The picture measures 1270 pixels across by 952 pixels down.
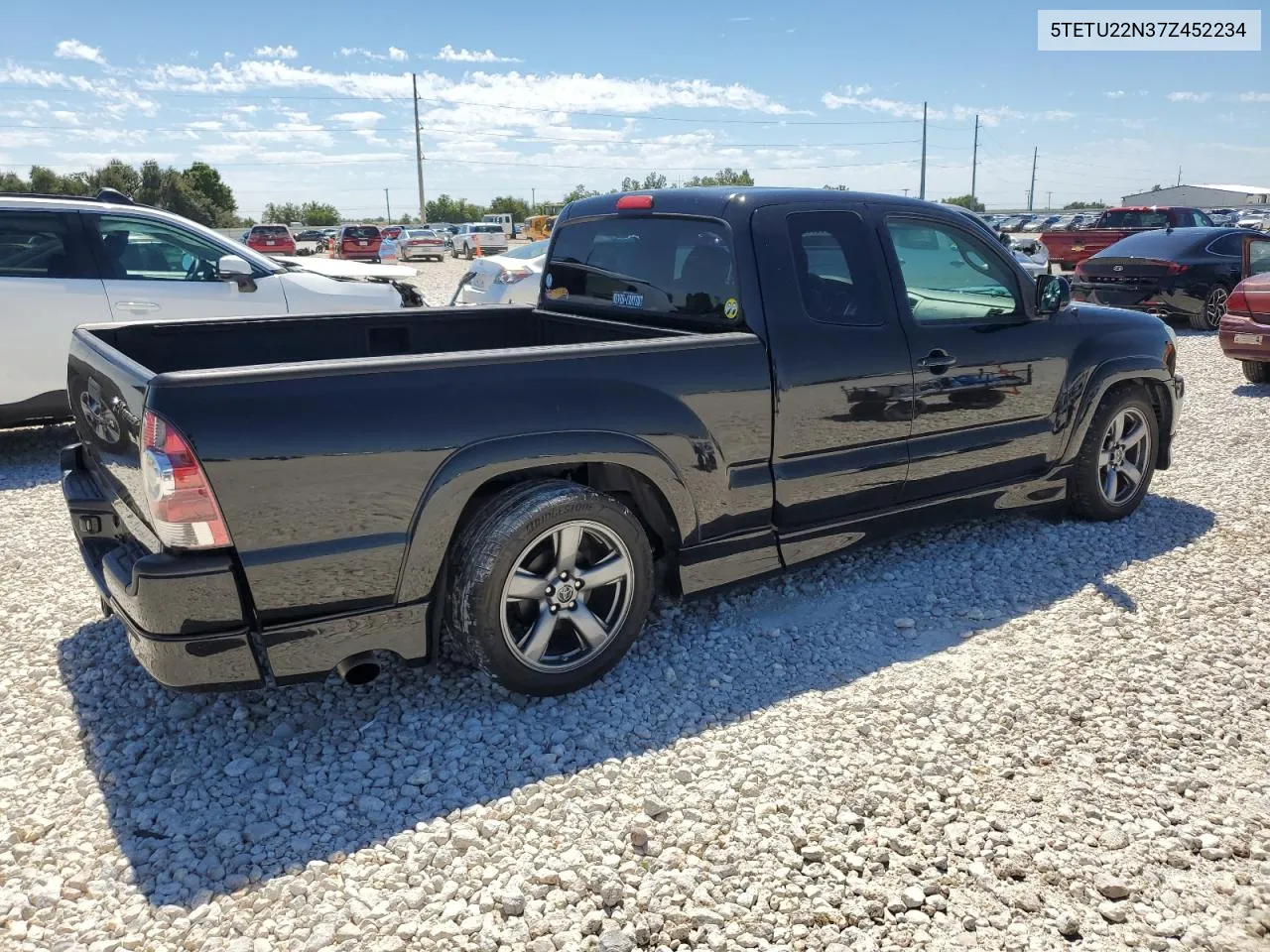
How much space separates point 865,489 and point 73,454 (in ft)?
11.2

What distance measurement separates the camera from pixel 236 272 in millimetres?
7203

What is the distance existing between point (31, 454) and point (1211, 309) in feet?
48.2

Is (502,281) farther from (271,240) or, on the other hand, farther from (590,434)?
(271,240)

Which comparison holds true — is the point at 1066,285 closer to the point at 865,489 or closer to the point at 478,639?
the point at 865,489

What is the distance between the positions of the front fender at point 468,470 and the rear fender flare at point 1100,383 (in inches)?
111

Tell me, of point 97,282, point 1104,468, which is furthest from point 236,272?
point 1104,468

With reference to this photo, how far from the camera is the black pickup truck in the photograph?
2.87 m

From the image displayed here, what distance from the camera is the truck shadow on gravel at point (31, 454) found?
6.65 m

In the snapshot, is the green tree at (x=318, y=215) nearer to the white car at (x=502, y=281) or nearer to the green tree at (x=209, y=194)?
the green tree at (x=209, y=194)

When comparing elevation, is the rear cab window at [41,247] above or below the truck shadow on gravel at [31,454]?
above

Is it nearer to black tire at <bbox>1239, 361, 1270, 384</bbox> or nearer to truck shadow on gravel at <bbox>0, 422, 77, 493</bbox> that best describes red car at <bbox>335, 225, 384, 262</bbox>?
truck shadow on gravel at <bbox>0, 422, 77, 493</bbox>

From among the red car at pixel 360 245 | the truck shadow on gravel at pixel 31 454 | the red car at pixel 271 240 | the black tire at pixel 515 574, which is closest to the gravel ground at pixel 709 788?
the black tire at pixel 515 574

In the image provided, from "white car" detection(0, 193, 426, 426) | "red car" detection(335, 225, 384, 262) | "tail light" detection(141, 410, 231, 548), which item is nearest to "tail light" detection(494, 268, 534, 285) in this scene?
"white car" detection(0, 193, 426, 426)

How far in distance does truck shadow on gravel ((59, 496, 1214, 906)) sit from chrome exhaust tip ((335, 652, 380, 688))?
11.1 inches
